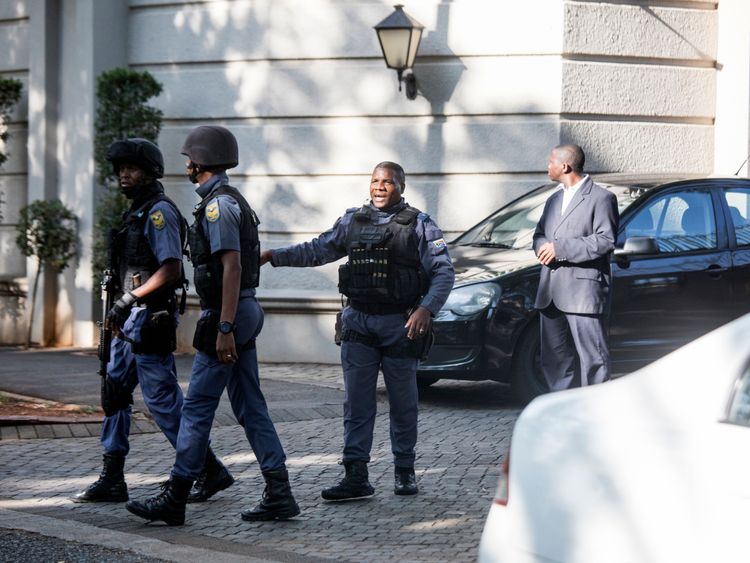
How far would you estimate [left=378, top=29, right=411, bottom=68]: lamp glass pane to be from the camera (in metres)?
11.9

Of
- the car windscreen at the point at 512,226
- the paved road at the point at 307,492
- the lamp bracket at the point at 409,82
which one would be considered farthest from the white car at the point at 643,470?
the lamp bracket at the point at 409,82

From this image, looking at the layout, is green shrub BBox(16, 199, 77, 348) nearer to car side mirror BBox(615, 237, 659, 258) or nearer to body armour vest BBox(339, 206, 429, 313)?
car side mirror BBox(615, 237, 659, 258)

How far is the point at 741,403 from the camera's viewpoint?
2980mm

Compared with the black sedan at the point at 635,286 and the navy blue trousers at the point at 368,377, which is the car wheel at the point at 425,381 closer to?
the black sedan at the point at 635,286

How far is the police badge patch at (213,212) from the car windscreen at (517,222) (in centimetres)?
419

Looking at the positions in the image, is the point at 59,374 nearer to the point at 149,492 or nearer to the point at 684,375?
the point at 149,492

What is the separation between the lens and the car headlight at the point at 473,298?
30.3 feet

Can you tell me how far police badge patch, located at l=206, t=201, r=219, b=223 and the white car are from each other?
8.79 ft

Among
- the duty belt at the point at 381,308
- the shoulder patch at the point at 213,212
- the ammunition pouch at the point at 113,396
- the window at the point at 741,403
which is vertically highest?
the shoulder patch at the point at 213,212

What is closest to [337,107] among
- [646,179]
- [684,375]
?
[646,179]

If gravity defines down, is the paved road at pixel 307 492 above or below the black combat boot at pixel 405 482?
below

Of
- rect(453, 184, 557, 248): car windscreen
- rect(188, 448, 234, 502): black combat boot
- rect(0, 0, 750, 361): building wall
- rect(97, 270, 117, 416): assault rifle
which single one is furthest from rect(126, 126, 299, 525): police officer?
rect(0, 0, 750, 361): building wall

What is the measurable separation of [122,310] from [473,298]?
355 cm

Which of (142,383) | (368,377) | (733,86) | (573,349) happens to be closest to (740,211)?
(573,349)
